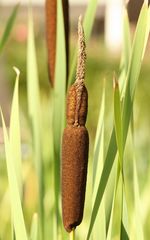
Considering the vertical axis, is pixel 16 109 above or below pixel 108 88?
above

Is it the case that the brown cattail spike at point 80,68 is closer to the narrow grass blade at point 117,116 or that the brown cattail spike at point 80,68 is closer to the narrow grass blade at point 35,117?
the narrow grass blade at point 117,116

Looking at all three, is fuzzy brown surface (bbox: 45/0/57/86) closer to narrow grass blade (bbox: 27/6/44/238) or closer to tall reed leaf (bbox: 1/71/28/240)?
narrow grass blade (bbox: 27/6/44/238)

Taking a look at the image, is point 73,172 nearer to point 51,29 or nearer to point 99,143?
point 99,143

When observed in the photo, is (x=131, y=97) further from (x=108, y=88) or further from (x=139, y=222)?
(x=108, y=88)

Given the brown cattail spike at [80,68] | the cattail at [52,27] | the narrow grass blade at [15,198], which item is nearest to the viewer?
the brown cattail spike at [80,68]

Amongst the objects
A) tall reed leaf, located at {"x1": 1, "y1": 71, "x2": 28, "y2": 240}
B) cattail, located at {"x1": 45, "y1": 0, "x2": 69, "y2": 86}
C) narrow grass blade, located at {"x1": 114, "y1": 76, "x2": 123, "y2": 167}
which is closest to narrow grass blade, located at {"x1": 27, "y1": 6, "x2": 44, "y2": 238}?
cattail, located at {"x1": 45, "y1": 0, "x2": 69, "y2": 86}

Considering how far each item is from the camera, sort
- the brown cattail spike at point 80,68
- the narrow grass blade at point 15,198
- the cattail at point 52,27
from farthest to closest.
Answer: the cattail at point 52,27, the narrow grass blade at point 15,198, the brown cattail spike at point 80,68

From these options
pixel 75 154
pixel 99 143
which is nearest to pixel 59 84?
pixel 99 143

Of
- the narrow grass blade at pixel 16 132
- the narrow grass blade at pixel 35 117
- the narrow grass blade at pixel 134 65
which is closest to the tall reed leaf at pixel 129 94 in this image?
the narrow grass blade at pixel 134 65

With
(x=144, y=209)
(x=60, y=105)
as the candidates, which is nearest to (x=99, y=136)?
(x=60, y=105)
